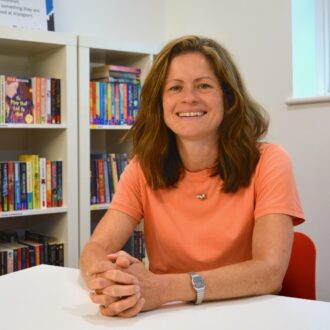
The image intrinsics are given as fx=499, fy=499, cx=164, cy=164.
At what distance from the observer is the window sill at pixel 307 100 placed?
2.34 m

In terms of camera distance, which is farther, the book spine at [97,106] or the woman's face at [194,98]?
the book spine at [97,106]

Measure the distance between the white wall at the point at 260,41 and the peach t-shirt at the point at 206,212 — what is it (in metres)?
0.97

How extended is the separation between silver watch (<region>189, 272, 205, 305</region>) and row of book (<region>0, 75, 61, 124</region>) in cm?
155

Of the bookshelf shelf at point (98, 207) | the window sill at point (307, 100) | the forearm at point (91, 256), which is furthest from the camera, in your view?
the bookshelf shelf at point (98, 207)

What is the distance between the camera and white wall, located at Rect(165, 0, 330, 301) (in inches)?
95.0

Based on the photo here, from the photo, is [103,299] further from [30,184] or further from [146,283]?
[30,184]

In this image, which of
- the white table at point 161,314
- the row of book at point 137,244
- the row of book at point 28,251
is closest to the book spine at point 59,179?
the row of book at point 28,251

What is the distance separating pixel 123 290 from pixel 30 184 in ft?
5.00

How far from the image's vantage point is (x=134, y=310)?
107 centimetres

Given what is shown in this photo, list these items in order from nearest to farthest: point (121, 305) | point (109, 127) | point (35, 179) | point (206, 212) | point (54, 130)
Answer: point (121, 305)
point (206, 212)
point (35, 179)
point (54, 130)
point (109, 127)

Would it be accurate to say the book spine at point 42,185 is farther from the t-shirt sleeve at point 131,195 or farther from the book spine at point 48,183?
the t-shirt sleeve at point 131,195

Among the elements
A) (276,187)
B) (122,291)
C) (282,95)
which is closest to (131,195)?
(276,187)

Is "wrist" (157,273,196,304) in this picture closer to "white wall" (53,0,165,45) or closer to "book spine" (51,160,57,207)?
"book spine" (51,160,57,207)

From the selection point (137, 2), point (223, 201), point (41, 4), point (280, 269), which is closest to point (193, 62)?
point (223, 201)
